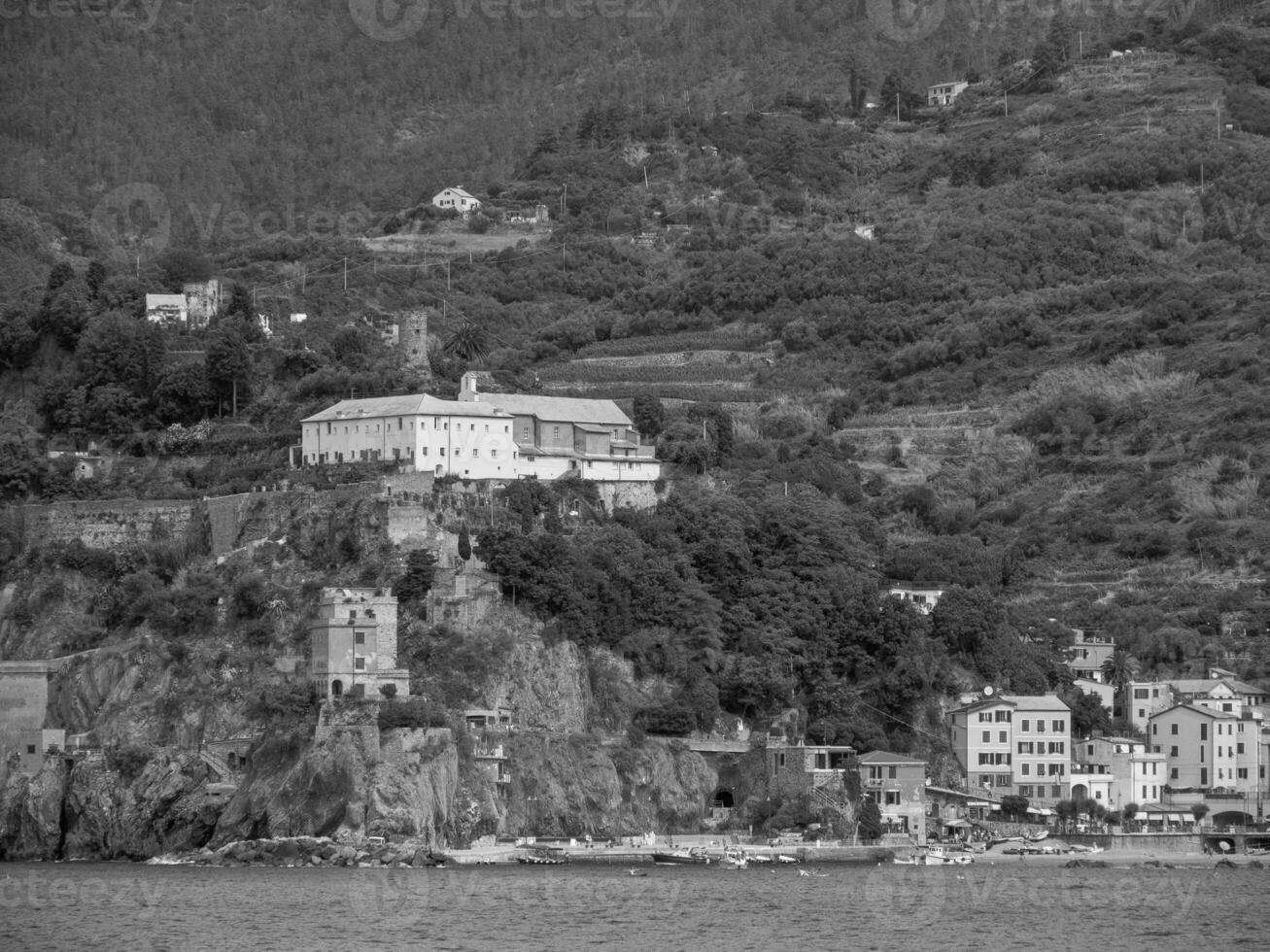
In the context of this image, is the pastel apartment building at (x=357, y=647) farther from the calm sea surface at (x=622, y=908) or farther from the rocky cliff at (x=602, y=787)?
the calm sea surface at (x=622, y=908)

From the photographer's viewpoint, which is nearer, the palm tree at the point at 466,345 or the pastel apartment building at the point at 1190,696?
the pastel apartment building at the point at 1190,696

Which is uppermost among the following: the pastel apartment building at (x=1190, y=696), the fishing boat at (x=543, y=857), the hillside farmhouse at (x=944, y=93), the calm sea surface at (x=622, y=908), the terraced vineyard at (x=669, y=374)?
the hillside farmhouse at (x=944, y=93)

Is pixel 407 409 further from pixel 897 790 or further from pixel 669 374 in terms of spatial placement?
pixel 669 374

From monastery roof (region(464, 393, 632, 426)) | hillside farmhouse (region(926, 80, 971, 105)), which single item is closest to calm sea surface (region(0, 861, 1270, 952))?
monastery roof (region(464, 393, 632, 426))

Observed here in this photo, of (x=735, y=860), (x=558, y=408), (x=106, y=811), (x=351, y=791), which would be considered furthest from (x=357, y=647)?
(x=558, y=408)

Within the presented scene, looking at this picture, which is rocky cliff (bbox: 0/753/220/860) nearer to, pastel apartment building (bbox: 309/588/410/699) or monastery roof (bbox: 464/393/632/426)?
pastel apartment building (bbox: 309/588/410/699)

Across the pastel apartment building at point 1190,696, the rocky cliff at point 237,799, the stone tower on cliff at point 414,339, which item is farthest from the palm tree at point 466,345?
the rocky cliff at point 237,799

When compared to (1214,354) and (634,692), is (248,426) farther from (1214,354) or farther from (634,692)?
(1214,354)

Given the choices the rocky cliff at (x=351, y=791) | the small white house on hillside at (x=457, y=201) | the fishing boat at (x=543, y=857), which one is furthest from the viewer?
the small white house on hillside at (x=457, y=201)
